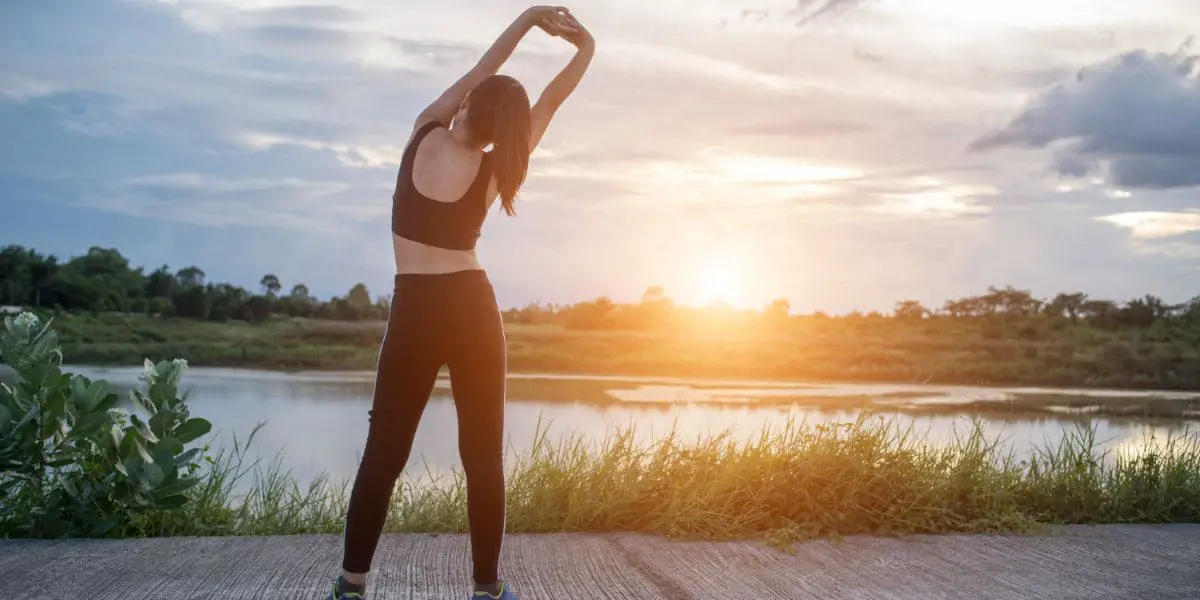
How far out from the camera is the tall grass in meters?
4.56

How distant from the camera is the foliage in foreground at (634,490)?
4.33 meters

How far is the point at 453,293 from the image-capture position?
284cm

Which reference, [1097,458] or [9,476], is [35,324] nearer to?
[9,476]

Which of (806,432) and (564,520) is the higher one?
(806,432)

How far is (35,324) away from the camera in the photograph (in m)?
4.37

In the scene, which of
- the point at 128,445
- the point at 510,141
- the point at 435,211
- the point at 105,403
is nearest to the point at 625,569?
the point at 435,211

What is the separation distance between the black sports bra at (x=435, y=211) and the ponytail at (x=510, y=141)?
0.07 m

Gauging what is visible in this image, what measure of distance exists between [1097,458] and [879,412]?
1.30m

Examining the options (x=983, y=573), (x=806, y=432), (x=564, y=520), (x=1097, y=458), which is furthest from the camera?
(x=1097, y=458)

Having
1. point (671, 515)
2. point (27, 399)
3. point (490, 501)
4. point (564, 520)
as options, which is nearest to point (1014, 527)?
point (671, 515)

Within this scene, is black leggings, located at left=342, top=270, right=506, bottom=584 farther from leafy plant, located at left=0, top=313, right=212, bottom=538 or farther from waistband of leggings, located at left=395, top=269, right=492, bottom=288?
leafy plant, located at left=0, top=313, right=212, bottom=538

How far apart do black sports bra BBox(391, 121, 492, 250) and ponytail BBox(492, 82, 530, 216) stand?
7cm

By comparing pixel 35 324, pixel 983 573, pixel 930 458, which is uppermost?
pixel 35 324

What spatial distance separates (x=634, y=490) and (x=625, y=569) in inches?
31.1
